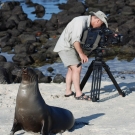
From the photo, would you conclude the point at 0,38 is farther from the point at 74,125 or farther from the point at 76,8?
the point at 74,125

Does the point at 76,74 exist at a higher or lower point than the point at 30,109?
lower

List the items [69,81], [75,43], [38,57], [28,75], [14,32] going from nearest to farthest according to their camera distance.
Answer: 1. [28,75]
2. [75,43]
3. [69,81]
4. [38,57]
5. [14,32]

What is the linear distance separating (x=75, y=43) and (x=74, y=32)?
0.20 m

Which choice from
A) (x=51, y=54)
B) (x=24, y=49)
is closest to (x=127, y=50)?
(x=51, y=54)

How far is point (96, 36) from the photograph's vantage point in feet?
27.5

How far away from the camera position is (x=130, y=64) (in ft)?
51.4

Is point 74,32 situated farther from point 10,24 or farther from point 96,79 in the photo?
point 10,24

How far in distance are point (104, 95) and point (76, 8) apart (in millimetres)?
20870

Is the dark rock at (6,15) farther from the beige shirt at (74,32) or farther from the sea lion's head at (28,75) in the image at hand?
the sea lion's head at (28,75)

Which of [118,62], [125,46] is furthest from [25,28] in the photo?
[118,62]

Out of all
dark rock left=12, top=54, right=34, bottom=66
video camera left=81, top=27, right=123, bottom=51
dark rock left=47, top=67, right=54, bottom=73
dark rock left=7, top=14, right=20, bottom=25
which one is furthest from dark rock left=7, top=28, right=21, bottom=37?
video camera left=81, top=27, right=123, bottom=51

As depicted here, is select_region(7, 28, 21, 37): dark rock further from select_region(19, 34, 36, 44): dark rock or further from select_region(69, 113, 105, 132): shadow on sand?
select_region(69, 113, 105, 132): shadow on sand

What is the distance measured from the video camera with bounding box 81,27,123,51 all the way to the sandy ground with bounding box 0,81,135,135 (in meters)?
1.06

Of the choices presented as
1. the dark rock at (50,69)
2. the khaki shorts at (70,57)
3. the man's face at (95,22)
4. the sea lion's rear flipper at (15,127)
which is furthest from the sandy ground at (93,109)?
the dark rock at (50,69)
